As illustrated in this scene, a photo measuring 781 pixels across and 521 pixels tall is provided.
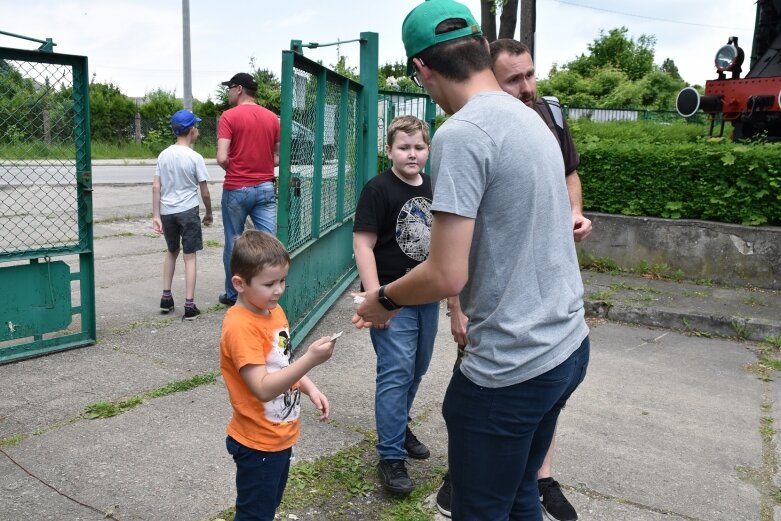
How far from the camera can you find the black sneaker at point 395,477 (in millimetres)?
3258

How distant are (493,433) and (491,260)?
0.46 metres

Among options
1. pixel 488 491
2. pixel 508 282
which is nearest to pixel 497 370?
pixel 508 282

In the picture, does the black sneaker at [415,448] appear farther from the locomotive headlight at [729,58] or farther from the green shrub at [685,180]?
the locomotive headlight at [729,58]

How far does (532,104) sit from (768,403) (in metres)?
2.77

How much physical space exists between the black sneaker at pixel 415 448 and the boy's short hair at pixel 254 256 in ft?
5.26

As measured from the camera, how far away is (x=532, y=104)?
10.1 ft

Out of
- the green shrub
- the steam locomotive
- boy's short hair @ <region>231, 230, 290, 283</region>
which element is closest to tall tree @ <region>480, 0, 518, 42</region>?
the steam locomotive

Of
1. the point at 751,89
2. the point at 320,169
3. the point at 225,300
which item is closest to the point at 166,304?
the point at 225,300

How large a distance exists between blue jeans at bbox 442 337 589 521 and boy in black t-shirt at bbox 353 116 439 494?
1240mm

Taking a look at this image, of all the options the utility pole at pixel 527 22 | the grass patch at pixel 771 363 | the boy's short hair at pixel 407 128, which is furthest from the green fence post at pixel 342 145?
the utility pole at pixel 527 22

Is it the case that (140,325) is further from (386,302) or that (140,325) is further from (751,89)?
(751,89)

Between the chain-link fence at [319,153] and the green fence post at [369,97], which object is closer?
the chain-link fence at [319,153]

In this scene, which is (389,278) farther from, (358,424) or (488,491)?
(488,491)

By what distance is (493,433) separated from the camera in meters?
1.95
